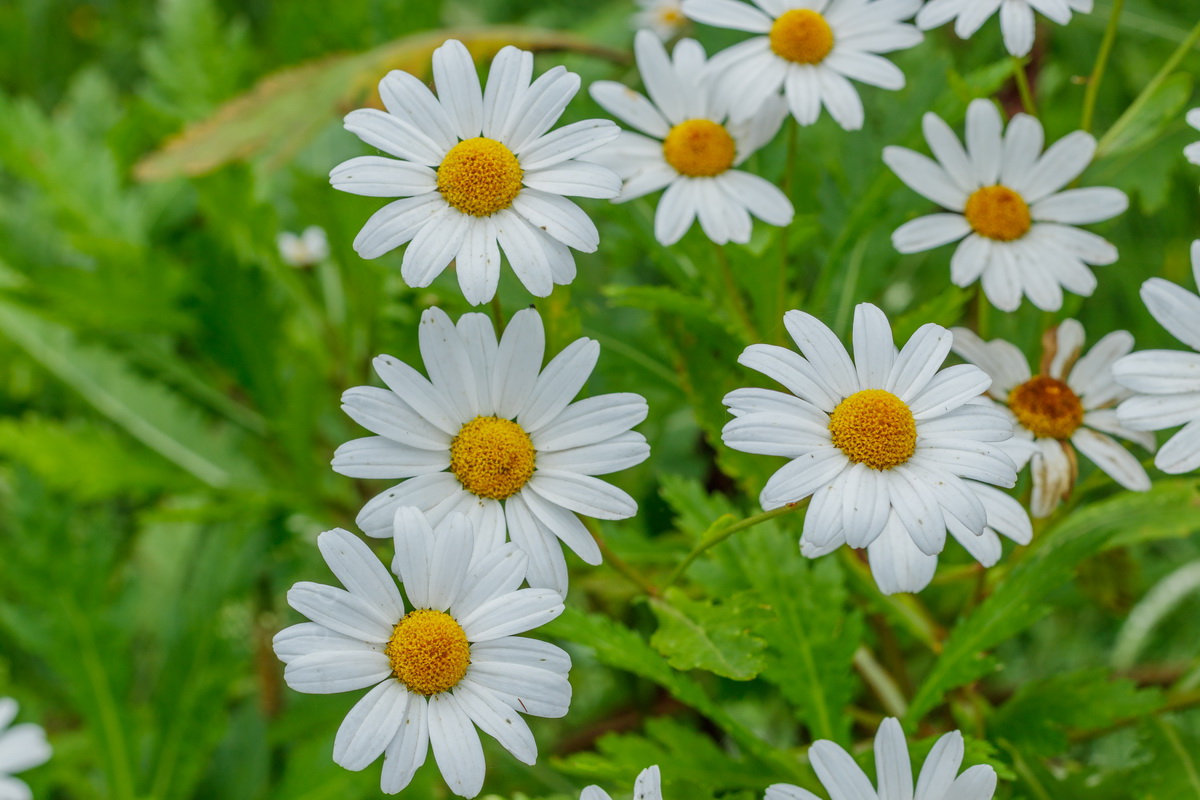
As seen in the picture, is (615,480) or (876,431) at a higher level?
(615,480)

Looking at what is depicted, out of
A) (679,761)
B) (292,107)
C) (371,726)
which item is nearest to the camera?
(371,726)

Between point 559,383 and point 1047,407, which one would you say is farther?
point 1047,407

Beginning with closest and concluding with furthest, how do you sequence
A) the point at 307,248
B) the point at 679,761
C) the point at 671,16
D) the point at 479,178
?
the point at 479,178 < the point at 679,761 < the point at 671,16 < the point at 307,248

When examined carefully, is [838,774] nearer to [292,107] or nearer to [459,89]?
[459,89]

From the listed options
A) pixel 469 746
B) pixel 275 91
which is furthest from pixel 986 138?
pixel 275 91

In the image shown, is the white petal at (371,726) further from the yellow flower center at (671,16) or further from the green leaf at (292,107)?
the yellow flower center at (671,16)

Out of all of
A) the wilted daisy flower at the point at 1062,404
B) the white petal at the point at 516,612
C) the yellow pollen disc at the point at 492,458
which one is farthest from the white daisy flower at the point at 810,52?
the white petal at the point at 516,612

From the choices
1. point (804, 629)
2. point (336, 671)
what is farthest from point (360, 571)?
point (804, 629)
